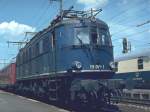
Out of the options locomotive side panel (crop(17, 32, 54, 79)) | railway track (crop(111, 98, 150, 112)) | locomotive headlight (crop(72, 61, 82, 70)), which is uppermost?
locomotive side panel (crop(17, 32, 54, 79))

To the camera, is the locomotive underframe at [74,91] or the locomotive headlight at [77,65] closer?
the locomotive underframe at [74,91]

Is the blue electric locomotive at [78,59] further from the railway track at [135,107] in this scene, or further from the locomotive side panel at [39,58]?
the railway track at [135,107]

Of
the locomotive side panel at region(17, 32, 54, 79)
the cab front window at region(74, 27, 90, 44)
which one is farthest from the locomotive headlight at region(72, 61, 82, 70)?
the locomotive side panel at region(17, 32, 54, 79)

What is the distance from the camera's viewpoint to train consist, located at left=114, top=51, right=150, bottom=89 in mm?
30095

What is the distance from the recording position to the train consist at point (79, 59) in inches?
646

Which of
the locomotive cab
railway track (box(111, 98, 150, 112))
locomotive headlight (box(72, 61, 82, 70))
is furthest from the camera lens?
railway track (box(111, 98, 150, 112))

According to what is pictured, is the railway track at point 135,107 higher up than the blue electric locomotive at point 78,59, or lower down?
lower down

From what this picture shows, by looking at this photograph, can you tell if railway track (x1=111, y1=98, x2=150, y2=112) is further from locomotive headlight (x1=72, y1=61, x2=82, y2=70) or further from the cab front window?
the cab front window

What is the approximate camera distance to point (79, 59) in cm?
1694

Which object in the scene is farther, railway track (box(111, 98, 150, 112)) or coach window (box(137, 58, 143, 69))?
coach window (box(137, 58, 143, 69))

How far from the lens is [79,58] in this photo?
17.0m

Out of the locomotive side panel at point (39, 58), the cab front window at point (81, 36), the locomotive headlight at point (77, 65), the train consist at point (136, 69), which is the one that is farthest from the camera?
the train consist at point (136, 69)

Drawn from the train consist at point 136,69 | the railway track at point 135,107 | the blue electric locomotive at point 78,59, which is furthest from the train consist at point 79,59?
the train consist at point 136,69

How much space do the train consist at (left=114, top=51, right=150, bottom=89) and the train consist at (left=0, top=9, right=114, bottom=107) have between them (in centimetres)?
1167
